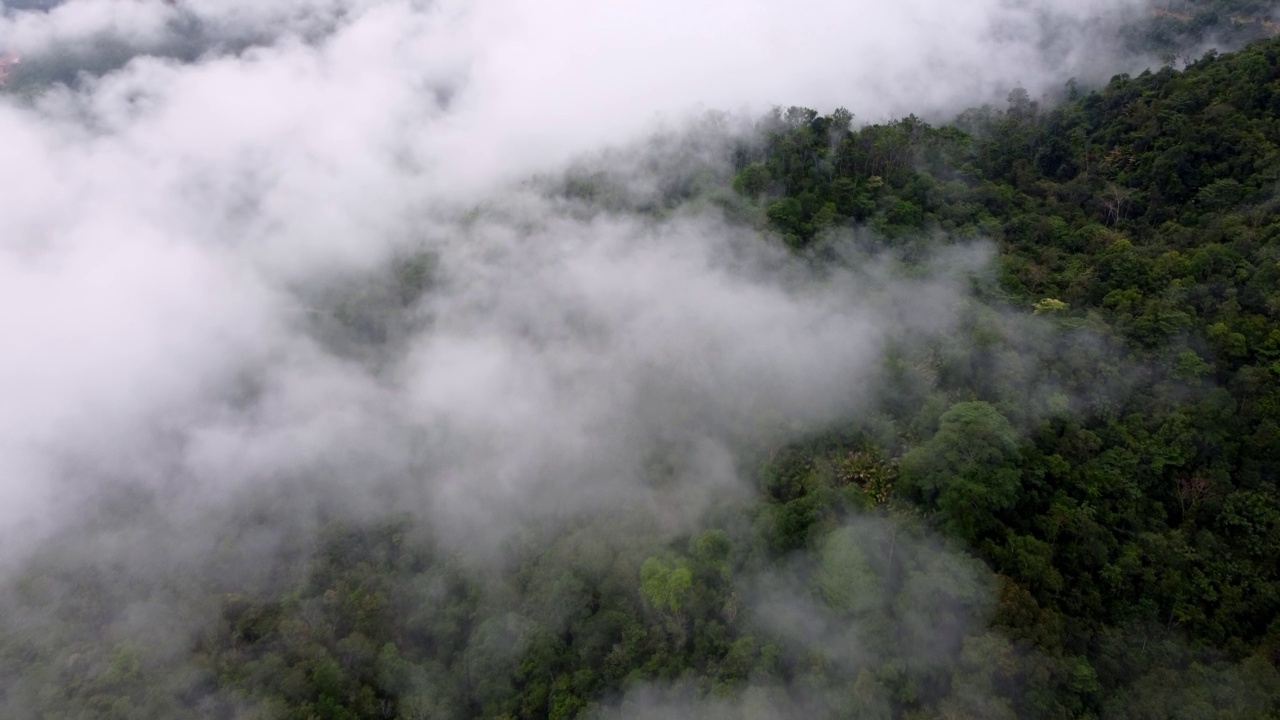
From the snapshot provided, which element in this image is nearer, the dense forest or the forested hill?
the dense forest

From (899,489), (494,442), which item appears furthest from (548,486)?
(899,489)

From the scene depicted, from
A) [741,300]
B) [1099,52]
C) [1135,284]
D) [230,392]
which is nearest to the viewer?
[1135,284]

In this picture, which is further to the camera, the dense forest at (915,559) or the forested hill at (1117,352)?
the forested hill at (1117,352)

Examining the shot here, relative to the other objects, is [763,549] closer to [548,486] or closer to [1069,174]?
[548,486]

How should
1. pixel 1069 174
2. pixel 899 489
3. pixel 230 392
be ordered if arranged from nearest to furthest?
pixel 899 489 → pixel 1069 174 → pixel 230 392

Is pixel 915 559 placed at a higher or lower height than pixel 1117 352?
lower

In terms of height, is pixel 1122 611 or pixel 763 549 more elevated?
pixel 763 549

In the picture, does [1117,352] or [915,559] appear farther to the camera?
[1117,352]

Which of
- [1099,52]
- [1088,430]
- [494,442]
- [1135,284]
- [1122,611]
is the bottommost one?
[1122,611]
